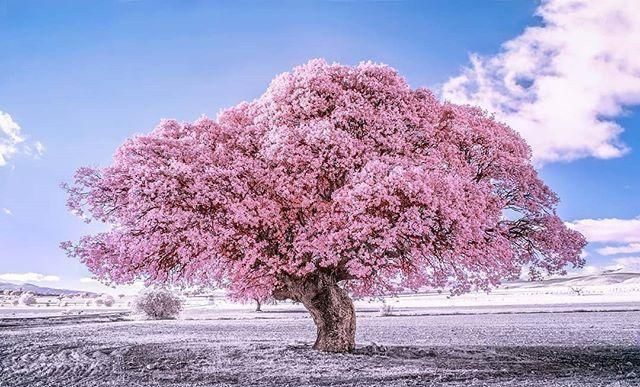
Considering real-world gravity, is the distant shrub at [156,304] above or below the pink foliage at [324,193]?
below

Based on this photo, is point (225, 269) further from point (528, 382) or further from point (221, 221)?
point (528, 382)

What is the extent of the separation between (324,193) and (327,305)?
15.6ft

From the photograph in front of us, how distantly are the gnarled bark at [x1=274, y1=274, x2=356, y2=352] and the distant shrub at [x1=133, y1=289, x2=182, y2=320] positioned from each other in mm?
40978

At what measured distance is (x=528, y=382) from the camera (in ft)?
49.4

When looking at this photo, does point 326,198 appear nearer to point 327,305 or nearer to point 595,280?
point 327,305

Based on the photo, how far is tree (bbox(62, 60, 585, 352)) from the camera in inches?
703

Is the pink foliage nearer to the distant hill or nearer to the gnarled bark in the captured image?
the gnarled bark

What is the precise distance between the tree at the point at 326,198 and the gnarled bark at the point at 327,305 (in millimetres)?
43

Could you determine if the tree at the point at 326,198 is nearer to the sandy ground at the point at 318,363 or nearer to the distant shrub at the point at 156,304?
the sandy ground at the point at 318,363

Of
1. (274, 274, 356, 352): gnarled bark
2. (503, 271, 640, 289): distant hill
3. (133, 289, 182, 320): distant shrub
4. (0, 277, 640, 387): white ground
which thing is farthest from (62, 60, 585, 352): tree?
(503, 271, 640, 289): distant hill

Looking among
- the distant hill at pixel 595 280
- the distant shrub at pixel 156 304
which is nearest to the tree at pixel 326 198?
the distant shrub at pixel 156 304

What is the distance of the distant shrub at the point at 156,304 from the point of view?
59.8 m

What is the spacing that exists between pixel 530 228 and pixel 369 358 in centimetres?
800

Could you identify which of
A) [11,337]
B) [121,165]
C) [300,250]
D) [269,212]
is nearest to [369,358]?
[300,250]
